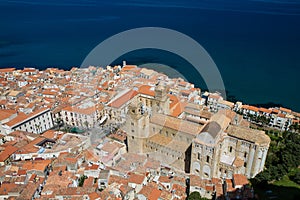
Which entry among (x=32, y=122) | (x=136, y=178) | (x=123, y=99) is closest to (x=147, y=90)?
(x=123, y=99)

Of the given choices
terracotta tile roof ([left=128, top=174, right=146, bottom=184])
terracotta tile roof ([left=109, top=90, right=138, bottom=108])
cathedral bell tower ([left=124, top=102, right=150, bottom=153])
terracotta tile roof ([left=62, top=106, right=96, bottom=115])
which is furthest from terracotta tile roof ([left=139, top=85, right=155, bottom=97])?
terracotta tile roof ([left=128, top=174, right=146, bottom=184])

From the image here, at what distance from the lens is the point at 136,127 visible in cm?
3119

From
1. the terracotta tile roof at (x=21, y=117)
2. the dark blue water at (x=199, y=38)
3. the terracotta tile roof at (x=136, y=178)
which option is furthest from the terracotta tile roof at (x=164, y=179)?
the dark blue water at (x=199, y=38)

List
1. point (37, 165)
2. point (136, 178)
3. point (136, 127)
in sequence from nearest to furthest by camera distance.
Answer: point (136, 178)
point (37, 165)
point (136, 127)

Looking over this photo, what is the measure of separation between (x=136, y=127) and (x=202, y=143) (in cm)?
827

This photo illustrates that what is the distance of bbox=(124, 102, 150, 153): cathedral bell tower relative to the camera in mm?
30703

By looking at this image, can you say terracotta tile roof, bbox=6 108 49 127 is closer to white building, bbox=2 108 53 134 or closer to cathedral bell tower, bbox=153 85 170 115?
white building, bbox=2 108 53 134

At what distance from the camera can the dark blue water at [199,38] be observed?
69.6 metres

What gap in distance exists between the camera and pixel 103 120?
145ft

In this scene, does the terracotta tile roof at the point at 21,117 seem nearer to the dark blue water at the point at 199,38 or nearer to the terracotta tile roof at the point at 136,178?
the terracotta tile roof at the point at 136,178

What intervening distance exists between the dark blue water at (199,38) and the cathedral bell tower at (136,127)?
1390 inches

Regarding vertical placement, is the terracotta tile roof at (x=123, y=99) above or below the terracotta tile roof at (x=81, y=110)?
above

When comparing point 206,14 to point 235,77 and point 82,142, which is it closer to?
point 235,77

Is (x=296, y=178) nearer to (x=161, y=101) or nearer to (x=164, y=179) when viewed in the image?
(x=164, y=179)
